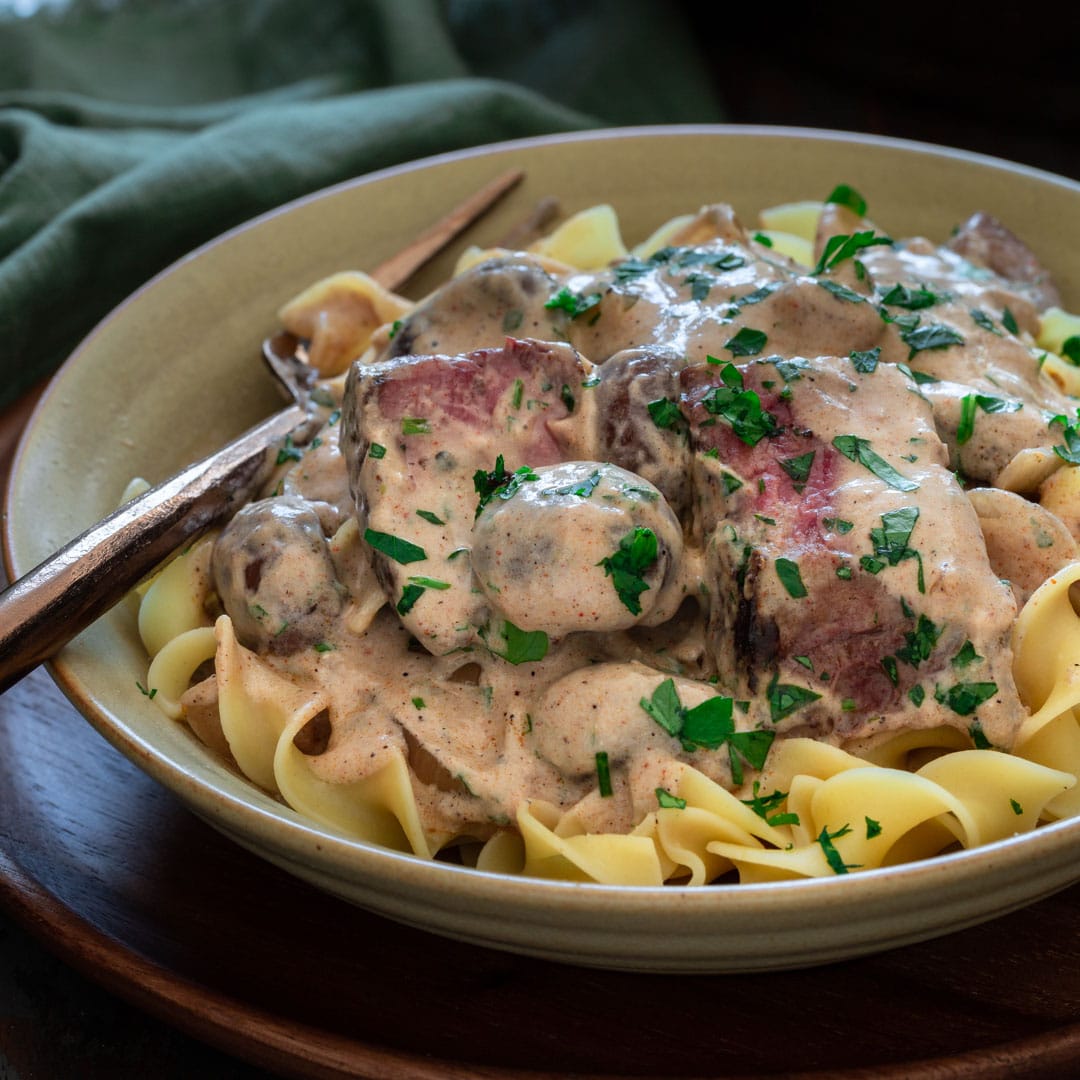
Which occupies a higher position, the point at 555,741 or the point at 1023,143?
the point at 555,741

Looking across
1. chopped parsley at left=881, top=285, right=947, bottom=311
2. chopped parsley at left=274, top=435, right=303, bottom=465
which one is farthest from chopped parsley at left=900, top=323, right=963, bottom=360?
chopped parsley at left=274, top=435, right=303, bottom=465

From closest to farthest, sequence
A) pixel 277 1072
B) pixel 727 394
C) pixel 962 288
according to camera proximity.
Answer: pixel 277 1072 < pixel 727 394 < pixel 962 288

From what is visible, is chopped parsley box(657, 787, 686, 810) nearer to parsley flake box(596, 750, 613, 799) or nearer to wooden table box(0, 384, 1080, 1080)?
parsley flake box(596, 750, 613, 799)

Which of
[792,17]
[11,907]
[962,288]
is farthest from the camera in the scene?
[792,17]

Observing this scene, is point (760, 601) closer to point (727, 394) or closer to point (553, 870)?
point (727, 394)

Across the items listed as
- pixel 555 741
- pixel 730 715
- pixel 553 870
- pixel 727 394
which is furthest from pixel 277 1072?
pixel 727 394
